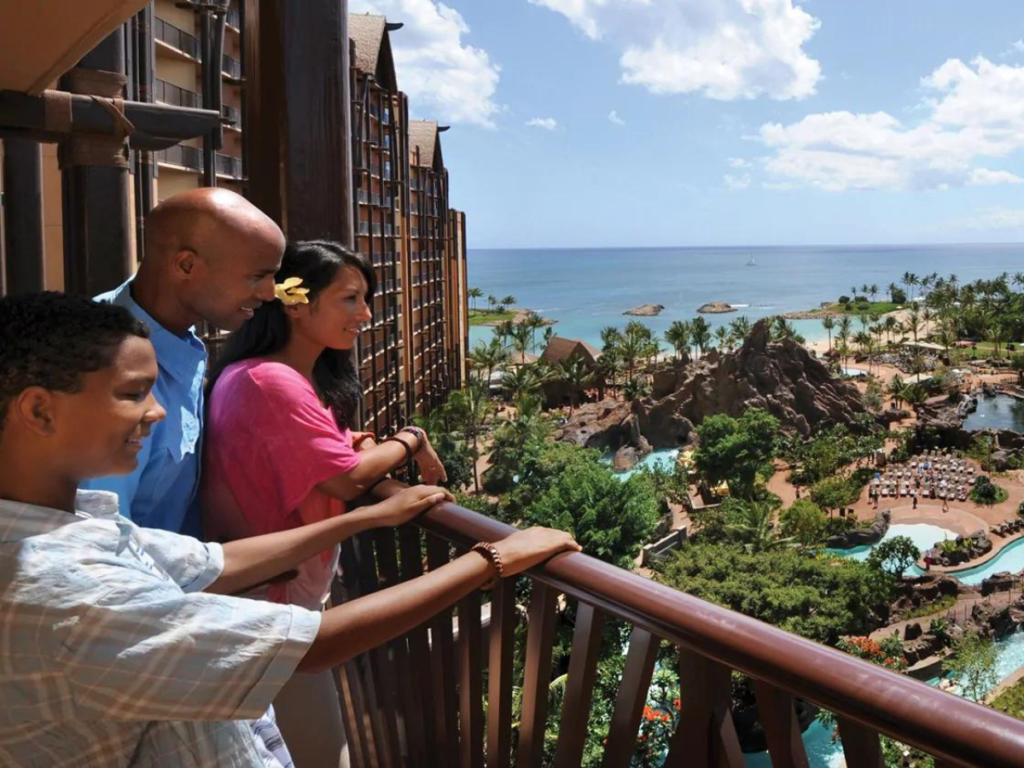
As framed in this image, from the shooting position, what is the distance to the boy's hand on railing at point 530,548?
1.14 meters

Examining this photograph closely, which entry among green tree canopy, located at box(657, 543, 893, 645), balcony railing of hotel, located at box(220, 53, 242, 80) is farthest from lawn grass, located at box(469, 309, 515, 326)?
balcony railing of hotel, located at box(220, 53, 242, 80)

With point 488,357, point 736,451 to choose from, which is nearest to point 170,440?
point 736,451

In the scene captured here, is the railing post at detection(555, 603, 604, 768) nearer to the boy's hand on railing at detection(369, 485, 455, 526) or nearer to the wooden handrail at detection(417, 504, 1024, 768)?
the wooden handrail at detection(417, 504, 1024, 768)

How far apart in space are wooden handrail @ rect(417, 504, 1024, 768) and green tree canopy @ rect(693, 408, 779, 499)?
75.8ft

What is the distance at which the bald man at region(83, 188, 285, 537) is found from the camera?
1.29 meters

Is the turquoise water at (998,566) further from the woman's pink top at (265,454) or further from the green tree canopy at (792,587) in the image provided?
the woman's pink top at (265,454)

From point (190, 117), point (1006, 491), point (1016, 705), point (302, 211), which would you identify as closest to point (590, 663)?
point (302, 211)

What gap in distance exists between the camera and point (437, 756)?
4.91ft

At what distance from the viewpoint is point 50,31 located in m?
1.59

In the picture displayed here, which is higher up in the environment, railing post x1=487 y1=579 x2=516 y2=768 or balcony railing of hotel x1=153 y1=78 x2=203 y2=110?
balcony railing of hotel x1=153 y1=78 x2=203 y2=110

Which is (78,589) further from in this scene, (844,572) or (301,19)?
(844,572)

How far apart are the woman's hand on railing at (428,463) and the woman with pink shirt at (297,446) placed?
98 millimetres

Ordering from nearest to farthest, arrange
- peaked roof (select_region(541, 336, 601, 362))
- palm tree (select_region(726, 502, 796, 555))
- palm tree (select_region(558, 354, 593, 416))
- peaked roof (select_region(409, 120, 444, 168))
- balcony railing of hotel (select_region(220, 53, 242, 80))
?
balcony railing of hotel (select_region(220, 53, 242, 80)), palm tree (select_region(726, 502, 796, 555)), peaked roof (select_region(409, 120, 444, 168)), palm tree (select_region(558, 354, 593, 416)), peaked roof (select_region(541, 336, 601, 362))

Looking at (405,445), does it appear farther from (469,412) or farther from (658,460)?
(658,460)
